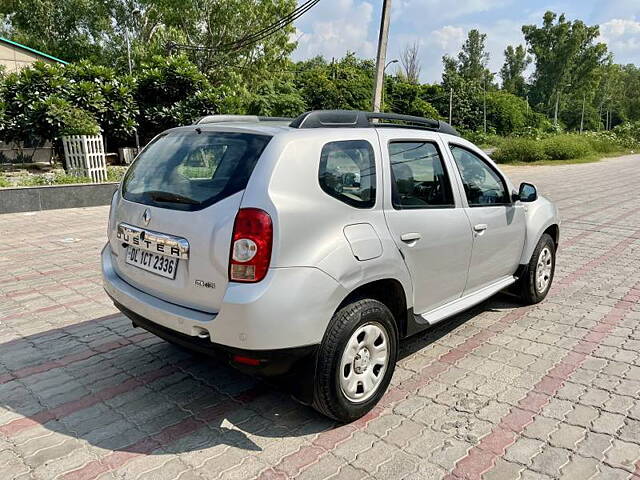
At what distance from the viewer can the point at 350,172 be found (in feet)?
9.66

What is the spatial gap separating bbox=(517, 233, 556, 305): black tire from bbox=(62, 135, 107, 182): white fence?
10.6 m

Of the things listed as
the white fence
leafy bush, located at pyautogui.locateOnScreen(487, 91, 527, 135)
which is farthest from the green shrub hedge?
the white fence

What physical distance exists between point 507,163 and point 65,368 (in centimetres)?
2994

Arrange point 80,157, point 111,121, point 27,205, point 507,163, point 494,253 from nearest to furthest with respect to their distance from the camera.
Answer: point 494,253
point 27,205
point 80,157
point 111,121
point 507,163

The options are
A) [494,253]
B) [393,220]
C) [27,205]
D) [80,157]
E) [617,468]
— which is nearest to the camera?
[617,468]

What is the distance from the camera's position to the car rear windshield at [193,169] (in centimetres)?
267

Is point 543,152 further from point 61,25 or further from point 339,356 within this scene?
point 61,25

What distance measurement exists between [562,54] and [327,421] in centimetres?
8095

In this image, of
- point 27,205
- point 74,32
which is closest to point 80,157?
point 27,205

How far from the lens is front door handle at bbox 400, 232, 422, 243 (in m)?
3.11

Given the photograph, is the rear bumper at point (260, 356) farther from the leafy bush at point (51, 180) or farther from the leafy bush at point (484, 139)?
the leafy bush at point (484, 139)

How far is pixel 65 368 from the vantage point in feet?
11.9

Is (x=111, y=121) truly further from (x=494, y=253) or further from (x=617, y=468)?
(x=617, y=468)

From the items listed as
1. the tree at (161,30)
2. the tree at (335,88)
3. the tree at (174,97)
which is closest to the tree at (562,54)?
the tree at (335,88)
